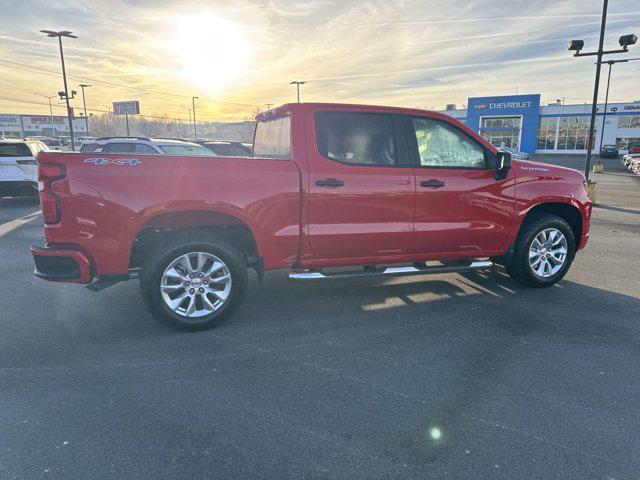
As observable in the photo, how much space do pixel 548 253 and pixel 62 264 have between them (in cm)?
517

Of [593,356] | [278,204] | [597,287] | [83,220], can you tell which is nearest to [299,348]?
[278,204]

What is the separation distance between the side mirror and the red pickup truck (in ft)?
0.05

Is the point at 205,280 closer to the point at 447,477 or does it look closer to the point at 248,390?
the point at 248,390

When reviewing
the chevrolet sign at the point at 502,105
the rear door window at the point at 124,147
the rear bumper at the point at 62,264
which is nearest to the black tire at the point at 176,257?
the rear bumper at the point at 62,264

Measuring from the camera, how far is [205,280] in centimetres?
411

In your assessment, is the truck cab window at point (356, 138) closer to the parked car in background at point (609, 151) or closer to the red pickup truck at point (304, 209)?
the red pickup truck at point (304, 209)

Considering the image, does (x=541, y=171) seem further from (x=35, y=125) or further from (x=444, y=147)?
(x=35, y=125)

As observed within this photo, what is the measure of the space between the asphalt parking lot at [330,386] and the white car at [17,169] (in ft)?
26.5

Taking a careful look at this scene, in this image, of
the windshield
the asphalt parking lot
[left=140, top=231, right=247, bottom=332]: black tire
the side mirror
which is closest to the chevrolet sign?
the windshield

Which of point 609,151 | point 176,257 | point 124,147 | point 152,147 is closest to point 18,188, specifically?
point 124,147

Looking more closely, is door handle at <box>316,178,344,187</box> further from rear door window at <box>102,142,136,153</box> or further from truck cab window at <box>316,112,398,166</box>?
rear door window at <box>102,142,136,153</box>

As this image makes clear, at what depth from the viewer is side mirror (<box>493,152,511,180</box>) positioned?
4680 mm

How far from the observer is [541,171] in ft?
16.9

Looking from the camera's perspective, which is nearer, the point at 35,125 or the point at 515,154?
the point at 515,154
